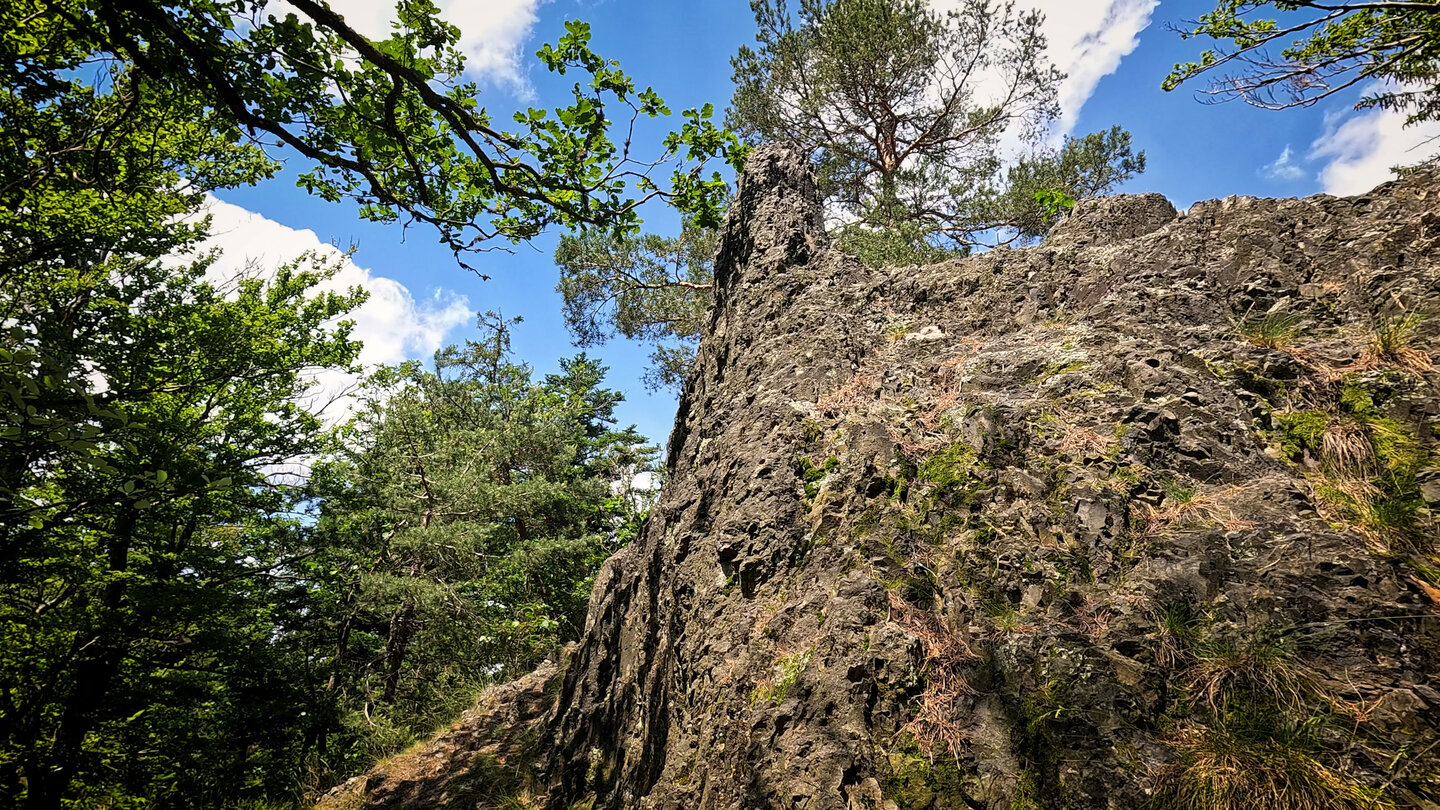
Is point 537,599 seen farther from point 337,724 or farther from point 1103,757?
point 1103,757

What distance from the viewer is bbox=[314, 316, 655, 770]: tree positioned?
11.8 metres

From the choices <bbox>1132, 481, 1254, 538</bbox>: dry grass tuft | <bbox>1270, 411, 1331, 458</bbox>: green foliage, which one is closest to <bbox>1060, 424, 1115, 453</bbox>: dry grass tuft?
<bbox>1132, 481, 1254, 538</bbox>: dry grass tuft

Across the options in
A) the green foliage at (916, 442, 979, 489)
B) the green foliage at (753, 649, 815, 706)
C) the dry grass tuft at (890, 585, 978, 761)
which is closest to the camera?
the dry grass tuft at (890, 585, 978, 761)

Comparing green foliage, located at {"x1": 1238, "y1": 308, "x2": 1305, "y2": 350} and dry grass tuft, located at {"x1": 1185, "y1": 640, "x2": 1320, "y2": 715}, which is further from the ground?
green foliage, located at {"x1": 1238, "y1": 308, "x2": 1305, "y2": 350}

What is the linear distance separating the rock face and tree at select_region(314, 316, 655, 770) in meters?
7.52

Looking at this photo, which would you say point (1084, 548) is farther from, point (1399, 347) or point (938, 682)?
point (1399, 347)

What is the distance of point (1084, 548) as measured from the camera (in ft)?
10.0

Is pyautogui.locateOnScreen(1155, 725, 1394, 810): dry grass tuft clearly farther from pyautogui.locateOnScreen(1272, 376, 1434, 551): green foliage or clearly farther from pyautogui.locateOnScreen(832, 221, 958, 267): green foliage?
pyautogui.locateOnScreen(832, 221, 958, 267): green foliage

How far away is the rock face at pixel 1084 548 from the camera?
7.51 ft

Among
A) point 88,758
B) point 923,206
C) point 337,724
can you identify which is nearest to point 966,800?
point 923,206

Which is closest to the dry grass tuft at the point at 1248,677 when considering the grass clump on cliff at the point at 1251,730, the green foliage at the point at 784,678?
the grass clump on cliff at the point at 1251,730

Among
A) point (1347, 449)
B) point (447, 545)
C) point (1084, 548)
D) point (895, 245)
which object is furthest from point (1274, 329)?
point (447, 545)

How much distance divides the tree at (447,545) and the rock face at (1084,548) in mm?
7522

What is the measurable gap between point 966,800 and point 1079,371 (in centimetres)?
291
